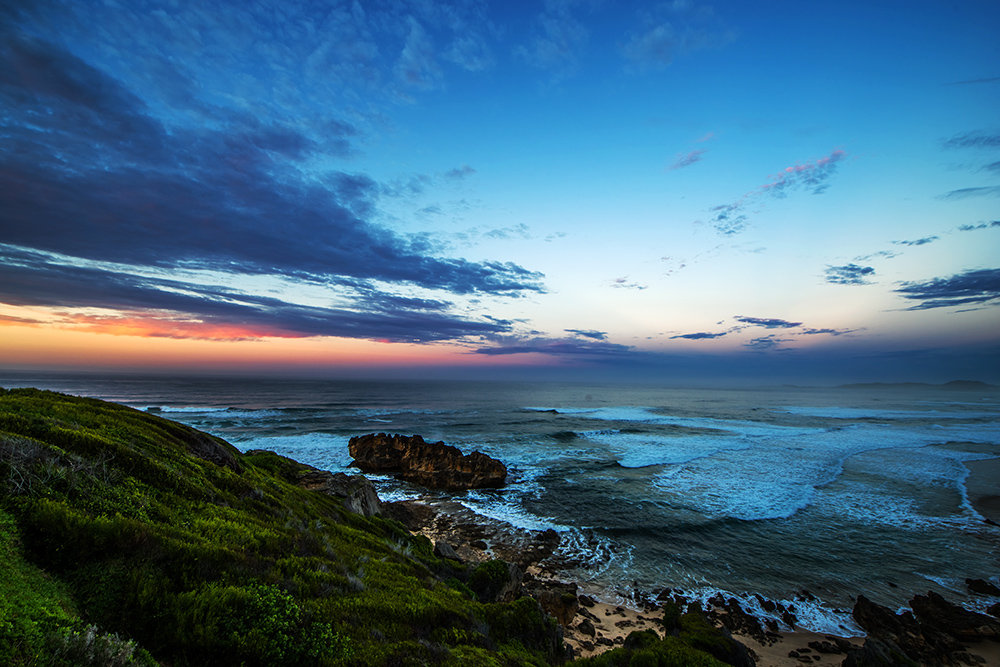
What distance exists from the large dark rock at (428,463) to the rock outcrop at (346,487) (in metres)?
12.9

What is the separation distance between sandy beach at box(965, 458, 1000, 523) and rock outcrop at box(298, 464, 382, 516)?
120ft

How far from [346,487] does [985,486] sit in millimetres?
47080

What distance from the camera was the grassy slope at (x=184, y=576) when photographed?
4.49 metres

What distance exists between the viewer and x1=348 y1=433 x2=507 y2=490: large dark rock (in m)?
31.4

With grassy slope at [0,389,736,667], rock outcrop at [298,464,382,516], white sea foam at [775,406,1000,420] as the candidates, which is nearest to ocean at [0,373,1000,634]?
rock outcrop at [298,464,382,516]

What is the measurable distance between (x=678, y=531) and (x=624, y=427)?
1724 inches

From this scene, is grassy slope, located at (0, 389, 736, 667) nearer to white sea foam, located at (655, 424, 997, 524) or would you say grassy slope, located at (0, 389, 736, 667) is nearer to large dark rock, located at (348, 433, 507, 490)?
large dark rock, located at (348, 433, 507, 490)

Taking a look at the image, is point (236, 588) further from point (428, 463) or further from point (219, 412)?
point (219, 412)

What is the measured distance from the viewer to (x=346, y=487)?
17703mm

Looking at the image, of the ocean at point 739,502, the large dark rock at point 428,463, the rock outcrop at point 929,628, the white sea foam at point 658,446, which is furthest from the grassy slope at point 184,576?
the white sea foam at point 658,446

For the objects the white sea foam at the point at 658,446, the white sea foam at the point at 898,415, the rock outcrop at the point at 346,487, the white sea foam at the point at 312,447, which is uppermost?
the rock outcrop at the point at 346,487

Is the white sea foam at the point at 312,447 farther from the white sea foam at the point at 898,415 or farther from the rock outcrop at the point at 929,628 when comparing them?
the white sea foam at the point at 898,415

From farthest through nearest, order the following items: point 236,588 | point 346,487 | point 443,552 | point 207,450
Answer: point 346,487 → point 443,552 → point 207,450 → point 236,588

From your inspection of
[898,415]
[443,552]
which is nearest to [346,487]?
[443,552]
